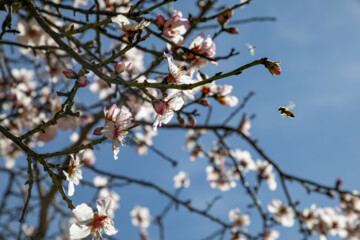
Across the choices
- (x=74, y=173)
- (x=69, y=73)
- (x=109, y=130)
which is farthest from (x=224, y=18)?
(x=74, y=173)

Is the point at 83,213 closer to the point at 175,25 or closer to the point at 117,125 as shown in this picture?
the point at 117,125

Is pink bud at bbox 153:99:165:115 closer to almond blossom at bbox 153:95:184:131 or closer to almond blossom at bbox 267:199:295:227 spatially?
almond blossom at bbox 153:95:184:131

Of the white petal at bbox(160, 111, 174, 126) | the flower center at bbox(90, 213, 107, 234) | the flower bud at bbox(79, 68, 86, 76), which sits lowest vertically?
the flower center at bbox(90, 213, 107, 234)

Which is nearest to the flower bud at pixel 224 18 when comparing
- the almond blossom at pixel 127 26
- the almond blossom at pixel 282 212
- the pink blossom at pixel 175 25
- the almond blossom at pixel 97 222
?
the pink blossom at pixel 175 25

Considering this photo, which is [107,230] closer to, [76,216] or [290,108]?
[76,216]

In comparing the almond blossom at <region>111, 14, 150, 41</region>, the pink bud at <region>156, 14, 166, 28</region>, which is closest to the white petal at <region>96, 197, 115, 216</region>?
the almond blossom at <region>111, 14, 150, 41</region>

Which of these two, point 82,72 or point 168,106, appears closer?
point 82,72

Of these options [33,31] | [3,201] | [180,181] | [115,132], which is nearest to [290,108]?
[115,132]
